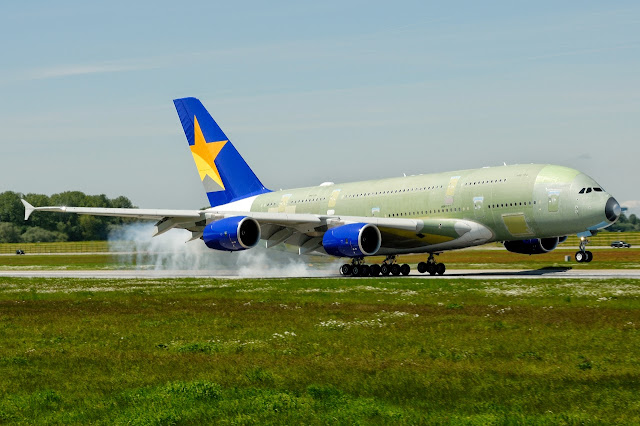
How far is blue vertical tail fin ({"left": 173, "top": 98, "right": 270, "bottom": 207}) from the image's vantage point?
56.1 metres

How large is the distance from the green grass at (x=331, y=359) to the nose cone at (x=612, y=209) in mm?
9735

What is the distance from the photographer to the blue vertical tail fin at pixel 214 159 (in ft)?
184

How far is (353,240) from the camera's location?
142ft

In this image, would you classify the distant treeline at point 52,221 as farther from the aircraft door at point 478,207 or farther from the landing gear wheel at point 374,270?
the aircraft door at point 478,207

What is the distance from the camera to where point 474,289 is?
108 feet

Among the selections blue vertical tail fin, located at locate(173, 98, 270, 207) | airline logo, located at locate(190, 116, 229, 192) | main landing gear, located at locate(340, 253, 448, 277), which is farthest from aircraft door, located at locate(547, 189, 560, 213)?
airline logo, located at locate(190, 116, 229, 192)

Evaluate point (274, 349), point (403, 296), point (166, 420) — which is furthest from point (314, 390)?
point (403, 296)

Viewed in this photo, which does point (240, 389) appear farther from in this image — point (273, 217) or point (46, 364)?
point (273, 217)

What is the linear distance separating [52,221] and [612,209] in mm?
128311

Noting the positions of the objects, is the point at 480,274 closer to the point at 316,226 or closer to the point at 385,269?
the point at 385,269

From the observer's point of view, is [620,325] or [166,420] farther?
[620,325]

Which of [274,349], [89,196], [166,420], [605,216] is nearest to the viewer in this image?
[166,420]

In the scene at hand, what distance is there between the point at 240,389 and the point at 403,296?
58.0ft

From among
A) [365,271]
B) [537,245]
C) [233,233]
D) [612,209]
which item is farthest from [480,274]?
[233,233]
